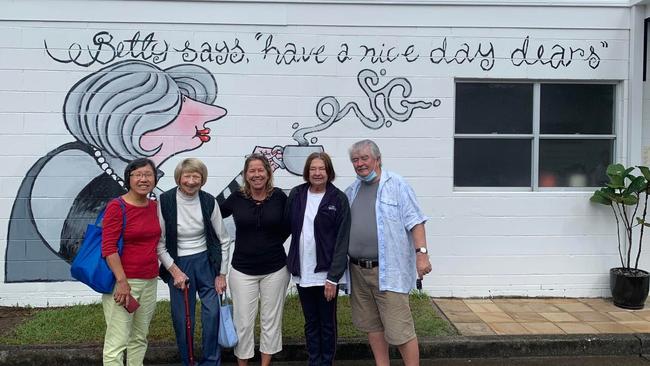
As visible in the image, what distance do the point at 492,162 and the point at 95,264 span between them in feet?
14.7

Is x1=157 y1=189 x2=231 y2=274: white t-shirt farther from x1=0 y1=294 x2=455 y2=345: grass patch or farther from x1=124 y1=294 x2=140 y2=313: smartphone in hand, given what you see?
x1=0 y1=294 x2=455 y2=345: grass patch

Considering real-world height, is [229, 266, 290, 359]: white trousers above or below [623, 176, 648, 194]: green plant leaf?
below

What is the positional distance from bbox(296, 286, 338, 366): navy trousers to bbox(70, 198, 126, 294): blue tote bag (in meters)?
1.27

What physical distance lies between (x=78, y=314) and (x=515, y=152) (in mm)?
4994

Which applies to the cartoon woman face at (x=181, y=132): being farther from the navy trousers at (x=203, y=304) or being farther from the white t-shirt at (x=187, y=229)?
the navy trousers at (x=203, y=304)

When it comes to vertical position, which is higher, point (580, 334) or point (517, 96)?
point (517, 96)

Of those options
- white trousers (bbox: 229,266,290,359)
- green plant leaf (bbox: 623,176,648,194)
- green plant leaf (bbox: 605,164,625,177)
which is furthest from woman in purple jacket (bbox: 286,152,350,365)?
green plant leaf (bbox: 623,176,648,194)

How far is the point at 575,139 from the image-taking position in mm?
6438

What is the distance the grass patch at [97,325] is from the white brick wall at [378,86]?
0.43 metres

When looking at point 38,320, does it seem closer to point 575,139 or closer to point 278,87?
point 278,87

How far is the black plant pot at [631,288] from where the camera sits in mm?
5855

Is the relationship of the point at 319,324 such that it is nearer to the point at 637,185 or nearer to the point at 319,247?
the point at 319,247

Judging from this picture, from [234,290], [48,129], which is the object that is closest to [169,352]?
[234,290]

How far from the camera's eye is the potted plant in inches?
231
